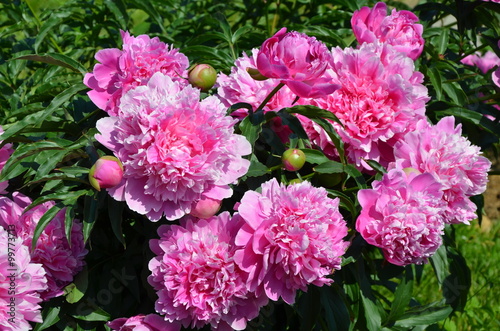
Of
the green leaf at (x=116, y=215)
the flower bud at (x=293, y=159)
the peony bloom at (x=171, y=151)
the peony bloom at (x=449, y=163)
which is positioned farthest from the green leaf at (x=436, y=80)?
the green leaf at (x=116, y=215)

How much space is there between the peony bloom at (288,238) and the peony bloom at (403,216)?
7 centimetres

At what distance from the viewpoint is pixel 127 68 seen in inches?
54.1

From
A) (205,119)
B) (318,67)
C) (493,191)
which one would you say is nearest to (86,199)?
(205,119)

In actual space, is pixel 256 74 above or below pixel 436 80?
above

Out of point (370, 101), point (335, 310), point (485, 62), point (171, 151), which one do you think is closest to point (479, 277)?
point (485, 62)

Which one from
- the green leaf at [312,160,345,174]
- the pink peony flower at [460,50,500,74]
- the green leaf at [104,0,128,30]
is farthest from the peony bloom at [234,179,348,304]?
the pink peony flower at [460,50,500,74]

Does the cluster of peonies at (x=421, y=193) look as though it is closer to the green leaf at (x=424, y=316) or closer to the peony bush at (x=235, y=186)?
the peony bush at (x=235, y=186)

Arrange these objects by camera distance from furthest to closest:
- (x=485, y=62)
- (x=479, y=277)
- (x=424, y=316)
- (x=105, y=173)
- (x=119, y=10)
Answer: (x=479, y=277) < (x=485, y=62) < (x=119, y=10) < (x=424, y=316) < (x=105, y=173)

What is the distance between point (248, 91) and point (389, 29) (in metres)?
0.40

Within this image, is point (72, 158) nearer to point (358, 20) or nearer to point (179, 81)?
point (179, 81)

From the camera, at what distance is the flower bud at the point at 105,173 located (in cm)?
115

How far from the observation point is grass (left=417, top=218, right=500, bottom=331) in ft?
8.13

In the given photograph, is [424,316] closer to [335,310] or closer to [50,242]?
[335,310]

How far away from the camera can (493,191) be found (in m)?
3.69
